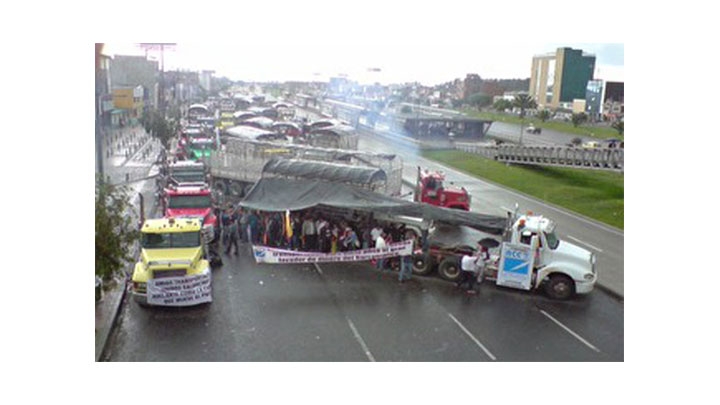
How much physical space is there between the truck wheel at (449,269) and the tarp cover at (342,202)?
1.21m

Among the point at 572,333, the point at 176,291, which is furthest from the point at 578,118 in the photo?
the point at 176,291

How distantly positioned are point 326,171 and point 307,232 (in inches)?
110

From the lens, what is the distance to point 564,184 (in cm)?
3125

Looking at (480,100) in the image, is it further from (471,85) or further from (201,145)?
(201,145)

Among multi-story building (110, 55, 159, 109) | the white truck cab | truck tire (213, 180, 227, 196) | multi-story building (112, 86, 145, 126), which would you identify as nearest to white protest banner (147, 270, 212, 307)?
the white truck cab

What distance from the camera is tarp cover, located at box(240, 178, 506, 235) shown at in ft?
53.8

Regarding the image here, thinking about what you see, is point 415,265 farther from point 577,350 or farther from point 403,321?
point 577,350

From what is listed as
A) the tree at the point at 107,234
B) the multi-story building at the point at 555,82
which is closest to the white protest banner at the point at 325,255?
the tree at the point at 107,234

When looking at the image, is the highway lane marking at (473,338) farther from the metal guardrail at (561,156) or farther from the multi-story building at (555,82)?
the multi-story building at (555,82)

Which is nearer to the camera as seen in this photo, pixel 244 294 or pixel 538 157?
pixel 244 294

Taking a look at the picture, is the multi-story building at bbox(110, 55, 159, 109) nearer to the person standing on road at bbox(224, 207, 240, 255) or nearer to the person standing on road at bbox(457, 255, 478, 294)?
the person standing on road at bbox(224, 207, 240, 255)

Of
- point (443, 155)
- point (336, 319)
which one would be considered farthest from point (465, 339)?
point (443, 155)

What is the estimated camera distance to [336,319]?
1298cm

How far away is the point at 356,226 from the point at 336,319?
5.62 m
